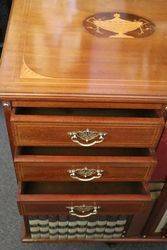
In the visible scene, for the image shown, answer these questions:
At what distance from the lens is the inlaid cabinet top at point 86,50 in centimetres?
64

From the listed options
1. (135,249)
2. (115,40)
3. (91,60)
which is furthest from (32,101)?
(135,249)

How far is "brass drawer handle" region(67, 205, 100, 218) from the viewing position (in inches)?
33.6

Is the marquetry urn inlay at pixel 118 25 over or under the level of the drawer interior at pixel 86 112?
over

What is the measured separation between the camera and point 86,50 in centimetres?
72

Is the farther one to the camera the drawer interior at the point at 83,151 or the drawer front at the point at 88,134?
the drawer interior at the point at 83,151

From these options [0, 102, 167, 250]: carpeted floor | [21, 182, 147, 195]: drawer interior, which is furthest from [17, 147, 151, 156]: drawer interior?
[0, 102, 167, 250]: carpeted floor

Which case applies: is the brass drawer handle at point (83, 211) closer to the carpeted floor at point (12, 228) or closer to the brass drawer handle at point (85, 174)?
the brass drawer handle at point (85, 174)

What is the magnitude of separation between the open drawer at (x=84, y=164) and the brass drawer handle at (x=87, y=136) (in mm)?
46

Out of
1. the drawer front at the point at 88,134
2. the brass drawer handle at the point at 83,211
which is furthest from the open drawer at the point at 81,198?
the drawer front at the point at 88,134

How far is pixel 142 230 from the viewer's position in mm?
1057

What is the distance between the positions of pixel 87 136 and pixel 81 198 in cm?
19

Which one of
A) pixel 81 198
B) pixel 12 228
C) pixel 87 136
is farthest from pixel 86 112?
pixel 12 228

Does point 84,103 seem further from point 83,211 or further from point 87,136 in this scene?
point 83,211

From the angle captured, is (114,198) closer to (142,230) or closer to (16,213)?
(142,230)
